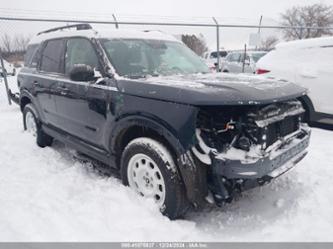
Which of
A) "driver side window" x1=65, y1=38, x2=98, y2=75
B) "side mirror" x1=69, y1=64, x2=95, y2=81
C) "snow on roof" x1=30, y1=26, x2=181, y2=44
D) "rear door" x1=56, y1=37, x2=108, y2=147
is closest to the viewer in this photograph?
"side mirror" x1=69, y1=64, x2=95, y2=81

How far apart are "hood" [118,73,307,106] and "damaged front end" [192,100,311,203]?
6.0 inches

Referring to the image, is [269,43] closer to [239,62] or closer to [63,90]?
[239,62]

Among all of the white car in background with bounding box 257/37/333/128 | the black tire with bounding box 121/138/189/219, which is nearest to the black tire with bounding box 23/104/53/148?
the black tire with bounding box 121/138/189/219

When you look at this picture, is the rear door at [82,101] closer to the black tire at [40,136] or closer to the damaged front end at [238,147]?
the black tire at [40,136]

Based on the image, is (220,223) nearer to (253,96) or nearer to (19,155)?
(253,96)

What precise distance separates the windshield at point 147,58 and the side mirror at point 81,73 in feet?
0.91

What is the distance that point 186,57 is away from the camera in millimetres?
4422

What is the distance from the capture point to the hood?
2627 millimetres

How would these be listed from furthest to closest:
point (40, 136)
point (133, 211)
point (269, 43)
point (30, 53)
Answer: point (269, 43) < point (30, 53) < point (40, 136) < point (133, 211)

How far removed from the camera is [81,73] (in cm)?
340

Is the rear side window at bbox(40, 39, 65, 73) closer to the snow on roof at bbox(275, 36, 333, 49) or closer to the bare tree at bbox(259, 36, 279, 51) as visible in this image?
the snow on roof at bbox(275, 36, 333, 49)

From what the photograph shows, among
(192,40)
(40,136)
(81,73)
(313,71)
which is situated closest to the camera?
(81,73)

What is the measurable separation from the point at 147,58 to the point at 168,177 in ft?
5.39

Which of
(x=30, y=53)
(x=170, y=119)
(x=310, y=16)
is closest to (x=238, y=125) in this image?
(x=170, y=119)
